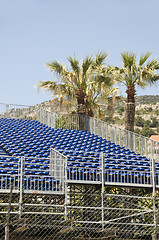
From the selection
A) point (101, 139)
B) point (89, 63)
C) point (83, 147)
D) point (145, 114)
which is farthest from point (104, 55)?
point (145, 114)

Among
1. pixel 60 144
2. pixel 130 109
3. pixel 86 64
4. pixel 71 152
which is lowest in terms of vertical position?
pixel 71 152

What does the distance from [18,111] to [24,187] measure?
45.3ft

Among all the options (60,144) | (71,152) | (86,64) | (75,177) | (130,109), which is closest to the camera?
(75,177)

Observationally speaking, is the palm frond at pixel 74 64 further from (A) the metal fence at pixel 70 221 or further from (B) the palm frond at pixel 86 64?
(A) the metal fence at pixel 70 221

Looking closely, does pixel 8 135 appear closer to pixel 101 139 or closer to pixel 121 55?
pixel 101 139

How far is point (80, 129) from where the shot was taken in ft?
82.2

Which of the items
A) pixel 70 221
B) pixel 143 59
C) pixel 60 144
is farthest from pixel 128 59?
pixel 70 221

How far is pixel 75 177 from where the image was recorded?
15.9 meters

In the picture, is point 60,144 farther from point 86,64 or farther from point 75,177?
point 86,64

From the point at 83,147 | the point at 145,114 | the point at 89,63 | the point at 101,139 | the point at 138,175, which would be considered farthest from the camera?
the point at 145,114

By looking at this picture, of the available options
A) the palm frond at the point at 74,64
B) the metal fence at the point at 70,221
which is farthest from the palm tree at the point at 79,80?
the metal fence at the point at 70,221

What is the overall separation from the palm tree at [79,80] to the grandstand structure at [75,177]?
1562 millimetres

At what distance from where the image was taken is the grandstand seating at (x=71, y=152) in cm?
1576

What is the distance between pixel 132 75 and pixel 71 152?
728 cm
